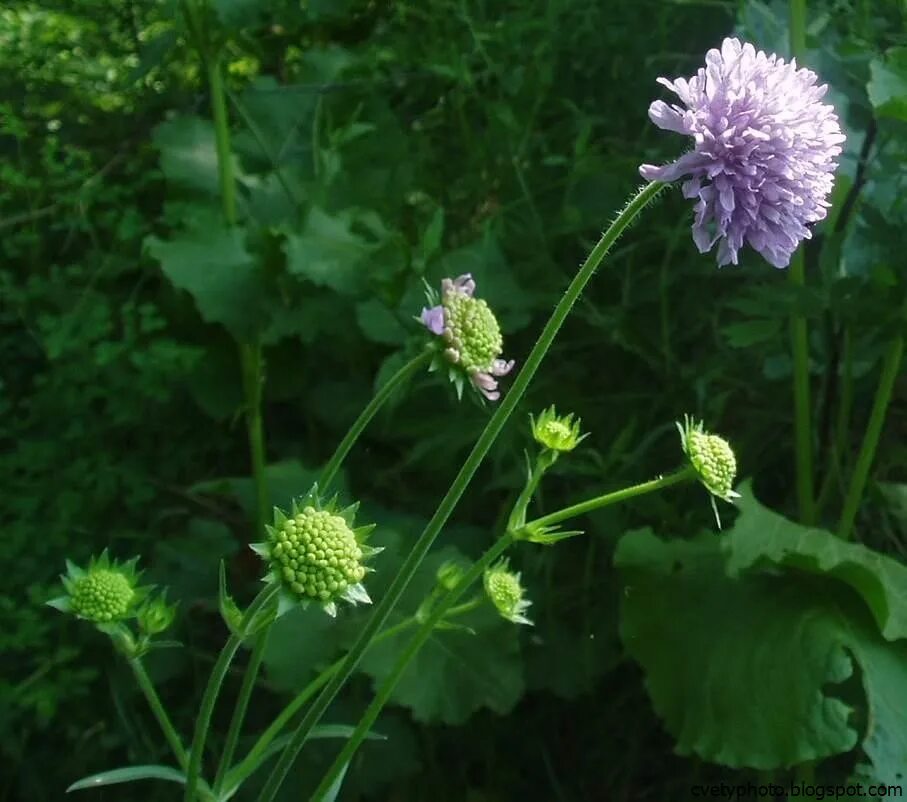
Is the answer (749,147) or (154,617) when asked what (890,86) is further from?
(154,617)

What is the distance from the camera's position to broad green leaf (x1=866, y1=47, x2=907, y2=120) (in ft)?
3.32

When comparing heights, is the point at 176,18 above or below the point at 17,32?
above

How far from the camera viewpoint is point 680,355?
1374mm

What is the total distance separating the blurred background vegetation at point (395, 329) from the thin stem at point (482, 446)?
12.6 inches

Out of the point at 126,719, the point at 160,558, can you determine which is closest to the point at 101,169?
the point at 160,558

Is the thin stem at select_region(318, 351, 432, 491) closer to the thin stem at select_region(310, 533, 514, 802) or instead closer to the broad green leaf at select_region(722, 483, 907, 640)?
the thin stem at select_region(310, 533, 514, 802)

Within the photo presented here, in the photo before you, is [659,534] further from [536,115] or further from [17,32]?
[17,32]

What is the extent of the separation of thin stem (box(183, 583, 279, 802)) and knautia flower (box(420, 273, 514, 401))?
19cm

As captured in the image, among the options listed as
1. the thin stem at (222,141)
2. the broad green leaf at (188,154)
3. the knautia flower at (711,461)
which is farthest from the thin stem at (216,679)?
the broad green leaf at (188,154)

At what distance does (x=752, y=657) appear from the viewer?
1.07m

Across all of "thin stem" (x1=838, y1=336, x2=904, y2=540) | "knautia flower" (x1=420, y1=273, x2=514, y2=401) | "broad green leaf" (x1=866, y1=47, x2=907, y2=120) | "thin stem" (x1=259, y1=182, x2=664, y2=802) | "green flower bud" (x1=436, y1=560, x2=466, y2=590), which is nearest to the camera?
"thin stem" (x1=259, y1=182, x2=664, y2=802)

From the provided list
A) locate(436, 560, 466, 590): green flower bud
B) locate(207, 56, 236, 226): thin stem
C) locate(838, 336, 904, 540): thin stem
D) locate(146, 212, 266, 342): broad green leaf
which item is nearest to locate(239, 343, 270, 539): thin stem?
locate(146, 212, 266, 342): broad green leaf

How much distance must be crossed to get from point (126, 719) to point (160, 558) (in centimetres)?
18

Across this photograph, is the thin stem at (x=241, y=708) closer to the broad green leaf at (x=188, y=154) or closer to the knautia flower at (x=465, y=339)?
the knautia flower at (x=465, y=339)
